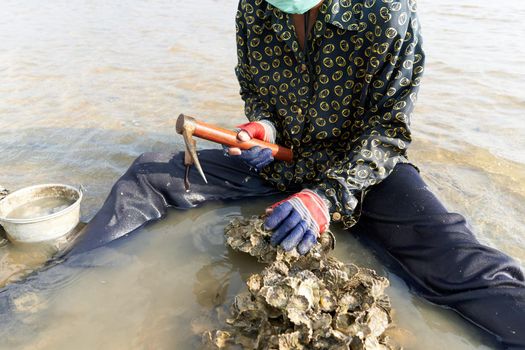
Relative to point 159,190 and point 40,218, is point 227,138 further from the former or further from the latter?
point 40,218

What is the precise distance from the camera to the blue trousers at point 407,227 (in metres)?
1.97

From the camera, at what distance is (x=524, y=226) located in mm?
2826

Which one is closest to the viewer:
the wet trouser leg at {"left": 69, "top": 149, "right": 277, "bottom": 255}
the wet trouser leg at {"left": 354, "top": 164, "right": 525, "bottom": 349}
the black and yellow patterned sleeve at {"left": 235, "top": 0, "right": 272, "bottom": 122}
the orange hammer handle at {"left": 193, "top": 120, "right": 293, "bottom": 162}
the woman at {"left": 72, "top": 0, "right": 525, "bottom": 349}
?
the wet trouser leg at {"left": 354, "top": 164, "right": 525, "bottom": 349}

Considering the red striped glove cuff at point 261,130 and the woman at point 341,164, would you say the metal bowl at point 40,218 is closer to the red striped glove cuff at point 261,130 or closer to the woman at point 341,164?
the woman at point 341,164

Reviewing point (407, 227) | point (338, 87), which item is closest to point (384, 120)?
point (338, 87)

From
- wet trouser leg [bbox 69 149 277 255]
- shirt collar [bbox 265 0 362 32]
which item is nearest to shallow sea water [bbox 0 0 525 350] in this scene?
wet trouser leg [bbox 69 149 277 255]

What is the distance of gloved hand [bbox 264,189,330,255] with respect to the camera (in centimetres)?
214

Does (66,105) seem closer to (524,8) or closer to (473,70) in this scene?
(473,70)

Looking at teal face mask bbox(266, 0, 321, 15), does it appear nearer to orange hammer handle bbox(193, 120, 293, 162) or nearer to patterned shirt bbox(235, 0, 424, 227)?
patterned shirt bbox(235, 0, 424, 227)

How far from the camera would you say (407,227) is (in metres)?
2.35

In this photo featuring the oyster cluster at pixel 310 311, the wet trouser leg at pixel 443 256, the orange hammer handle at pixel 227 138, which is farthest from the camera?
the orange hammer handle at pixel 227 138

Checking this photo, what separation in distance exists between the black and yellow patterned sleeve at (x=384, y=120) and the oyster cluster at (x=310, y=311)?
1.55 feet

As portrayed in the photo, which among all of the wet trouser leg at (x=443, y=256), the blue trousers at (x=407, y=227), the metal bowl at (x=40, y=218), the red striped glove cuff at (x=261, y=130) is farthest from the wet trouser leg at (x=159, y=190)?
the wet trouser leg at (x=443, y=256)

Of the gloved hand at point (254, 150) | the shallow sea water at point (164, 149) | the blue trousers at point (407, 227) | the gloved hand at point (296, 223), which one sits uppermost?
the gloved hand at point (254, 150)
